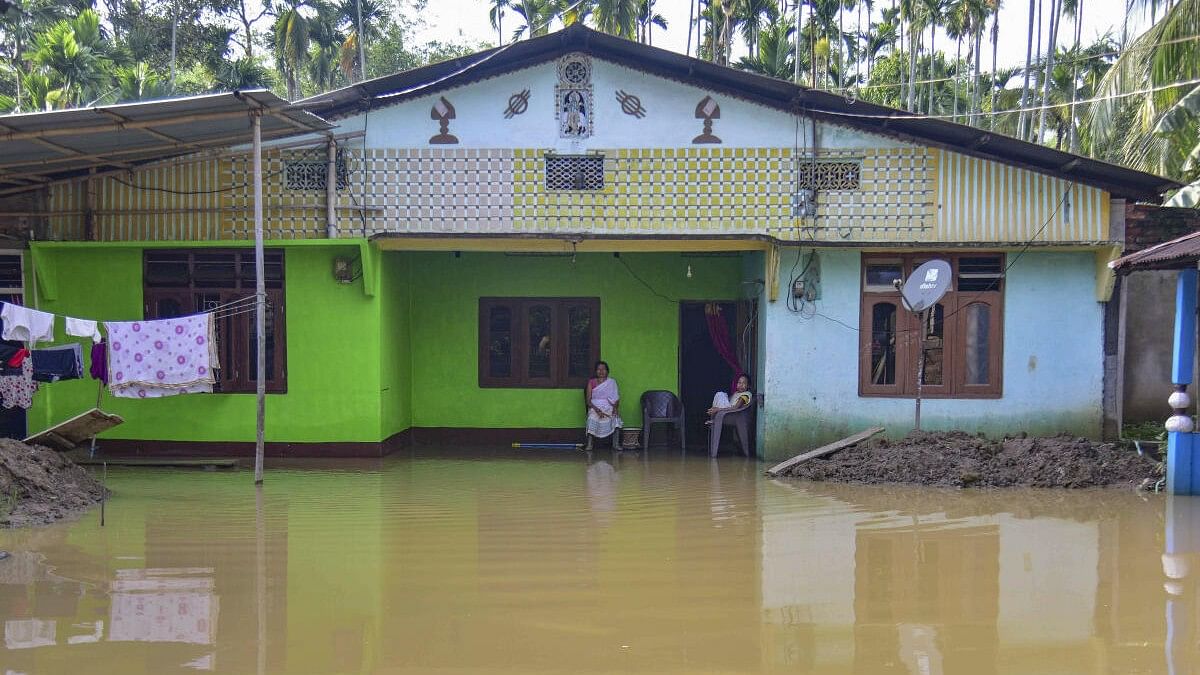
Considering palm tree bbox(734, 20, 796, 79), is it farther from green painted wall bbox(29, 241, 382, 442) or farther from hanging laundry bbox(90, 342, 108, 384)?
hanging laundry bbox(90, 342, 108, 384)

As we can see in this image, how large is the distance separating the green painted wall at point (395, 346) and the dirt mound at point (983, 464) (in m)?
4.89

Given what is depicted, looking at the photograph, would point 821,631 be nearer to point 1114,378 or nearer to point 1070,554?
point 1070,554

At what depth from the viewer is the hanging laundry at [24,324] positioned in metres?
9.72

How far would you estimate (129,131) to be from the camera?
10.4m

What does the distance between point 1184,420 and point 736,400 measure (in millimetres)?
5028

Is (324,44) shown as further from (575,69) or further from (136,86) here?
(575,69)

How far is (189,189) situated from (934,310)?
866 centimetres

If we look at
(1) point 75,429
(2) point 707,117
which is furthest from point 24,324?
(2) point 707,117

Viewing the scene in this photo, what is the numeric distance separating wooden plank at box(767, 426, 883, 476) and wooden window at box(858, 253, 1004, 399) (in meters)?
0.86

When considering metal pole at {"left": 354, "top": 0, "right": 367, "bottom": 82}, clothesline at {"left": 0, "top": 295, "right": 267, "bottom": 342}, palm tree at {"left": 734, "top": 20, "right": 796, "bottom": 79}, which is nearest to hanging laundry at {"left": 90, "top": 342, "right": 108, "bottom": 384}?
clothesline at {"left": 0, "top": 295, "right": 267, "bottom": 342}

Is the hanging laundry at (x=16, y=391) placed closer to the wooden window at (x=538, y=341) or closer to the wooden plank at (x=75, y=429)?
the wooden plank at (x=75, y=429)

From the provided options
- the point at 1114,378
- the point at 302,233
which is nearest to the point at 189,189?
the point at 302,233

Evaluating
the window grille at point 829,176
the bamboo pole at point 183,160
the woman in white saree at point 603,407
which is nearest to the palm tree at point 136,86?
the bamboo pole at point 183,160

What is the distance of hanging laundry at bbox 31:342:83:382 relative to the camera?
10.7 metres
